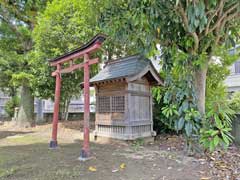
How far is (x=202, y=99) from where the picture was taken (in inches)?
235

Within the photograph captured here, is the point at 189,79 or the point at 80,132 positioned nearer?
the point at 189,79

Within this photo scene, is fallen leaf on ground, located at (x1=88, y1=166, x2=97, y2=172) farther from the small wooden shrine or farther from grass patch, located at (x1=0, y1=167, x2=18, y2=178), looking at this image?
the small wooden shrine

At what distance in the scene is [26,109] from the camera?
39.5ft

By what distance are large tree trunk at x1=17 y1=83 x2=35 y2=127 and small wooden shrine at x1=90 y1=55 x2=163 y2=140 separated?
5467 mm

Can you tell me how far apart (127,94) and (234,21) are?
377cm

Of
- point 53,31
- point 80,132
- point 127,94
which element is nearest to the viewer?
point 127,94

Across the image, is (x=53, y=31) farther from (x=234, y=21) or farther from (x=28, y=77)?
(x=234, y=21)

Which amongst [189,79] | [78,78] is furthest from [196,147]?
[78,78]

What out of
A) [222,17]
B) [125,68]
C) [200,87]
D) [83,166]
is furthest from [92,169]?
[222,17]

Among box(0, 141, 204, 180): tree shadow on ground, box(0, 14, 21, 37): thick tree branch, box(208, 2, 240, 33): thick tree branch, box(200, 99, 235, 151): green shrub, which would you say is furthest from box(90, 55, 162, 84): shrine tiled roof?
box(0, 14, 21, 37): thick tree branch

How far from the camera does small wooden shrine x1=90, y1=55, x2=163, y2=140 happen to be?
291 inches

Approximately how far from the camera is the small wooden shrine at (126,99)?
739cm

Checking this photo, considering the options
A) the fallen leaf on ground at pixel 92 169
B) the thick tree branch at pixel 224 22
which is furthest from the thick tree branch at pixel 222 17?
the fallen leaf on ground at pixel 92 169

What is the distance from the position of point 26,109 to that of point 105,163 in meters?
8.48
